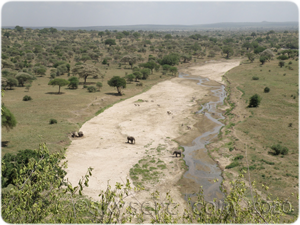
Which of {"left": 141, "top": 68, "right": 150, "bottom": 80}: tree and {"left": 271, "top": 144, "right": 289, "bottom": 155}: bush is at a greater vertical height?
{"left": 141, "top": 68, "right": 150, "bottom": 80}: tree

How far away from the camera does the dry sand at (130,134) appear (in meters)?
23.6

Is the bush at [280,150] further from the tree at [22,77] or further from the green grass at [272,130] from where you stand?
the tree at [22,77]

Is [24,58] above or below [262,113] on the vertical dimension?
above

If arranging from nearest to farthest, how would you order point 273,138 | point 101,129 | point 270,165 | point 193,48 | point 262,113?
point 270,165
point 273,138
point 101,129
point 262,113
point 193,48

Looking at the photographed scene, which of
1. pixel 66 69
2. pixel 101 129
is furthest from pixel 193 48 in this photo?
pixel 101 129

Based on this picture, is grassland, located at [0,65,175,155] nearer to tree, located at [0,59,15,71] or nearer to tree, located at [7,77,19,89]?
tree, located at [7,77,19,89]

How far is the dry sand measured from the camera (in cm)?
2361

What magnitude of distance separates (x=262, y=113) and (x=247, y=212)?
39.3 m

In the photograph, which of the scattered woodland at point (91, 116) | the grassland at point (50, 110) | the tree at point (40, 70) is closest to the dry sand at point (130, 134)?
the scattered woodland at point (91, 116)

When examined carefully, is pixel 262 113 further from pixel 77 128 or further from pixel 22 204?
pixel 22 204

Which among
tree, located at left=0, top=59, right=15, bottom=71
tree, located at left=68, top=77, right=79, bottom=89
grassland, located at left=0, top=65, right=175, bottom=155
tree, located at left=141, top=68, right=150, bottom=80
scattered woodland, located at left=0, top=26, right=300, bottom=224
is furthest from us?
tree, located at left=141, top=68, right=150, bottom=80

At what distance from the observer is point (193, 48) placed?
13438 centimetres

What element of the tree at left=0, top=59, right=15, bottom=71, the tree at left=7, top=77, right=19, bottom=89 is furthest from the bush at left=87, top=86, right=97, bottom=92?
the tree at left=0, top=59, right=15, bottom=71

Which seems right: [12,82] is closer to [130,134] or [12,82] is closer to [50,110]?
[50,110]
